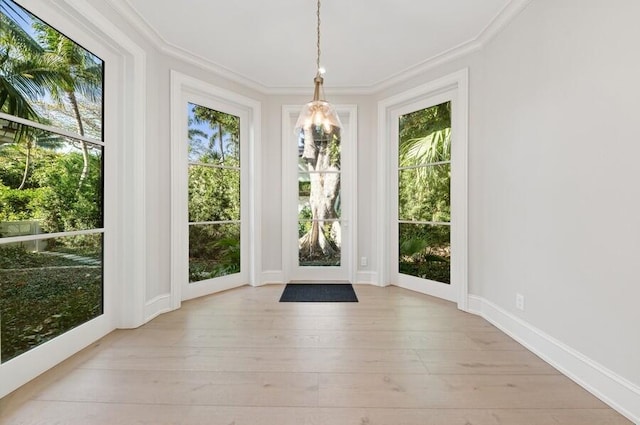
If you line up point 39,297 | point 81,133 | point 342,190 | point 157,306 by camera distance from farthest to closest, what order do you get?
point 342,190
point 157,306
point 81,133
point 39,297

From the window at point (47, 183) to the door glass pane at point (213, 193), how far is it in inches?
38.0

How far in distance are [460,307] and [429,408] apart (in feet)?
5.22

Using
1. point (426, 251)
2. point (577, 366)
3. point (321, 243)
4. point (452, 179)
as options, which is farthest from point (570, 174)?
point (321, 243)

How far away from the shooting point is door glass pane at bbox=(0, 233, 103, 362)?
1.63 metres

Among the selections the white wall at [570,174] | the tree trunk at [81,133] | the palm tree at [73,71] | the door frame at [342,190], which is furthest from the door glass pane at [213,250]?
the white wall at [570,174]

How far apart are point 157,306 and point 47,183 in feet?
4.45

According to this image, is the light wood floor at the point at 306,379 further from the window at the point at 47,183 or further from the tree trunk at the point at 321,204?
the tree trunk at the point at 321,204

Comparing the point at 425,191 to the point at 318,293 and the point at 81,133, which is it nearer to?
the point at 318,293

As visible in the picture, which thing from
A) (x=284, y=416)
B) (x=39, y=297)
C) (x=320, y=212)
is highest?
(x=320, y=212)

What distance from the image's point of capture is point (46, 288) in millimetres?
1854

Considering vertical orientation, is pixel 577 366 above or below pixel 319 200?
below

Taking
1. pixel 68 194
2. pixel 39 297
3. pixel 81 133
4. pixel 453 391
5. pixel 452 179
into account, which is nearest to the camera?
pixel 453 391

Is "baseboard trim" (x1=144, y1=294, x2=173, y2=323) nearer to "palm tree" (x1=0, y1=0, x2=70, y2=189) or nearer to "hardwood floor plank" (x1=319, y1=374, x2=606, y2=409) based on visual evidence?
"palm tree" (x1=0, y1=0, x2=70, y2=189)

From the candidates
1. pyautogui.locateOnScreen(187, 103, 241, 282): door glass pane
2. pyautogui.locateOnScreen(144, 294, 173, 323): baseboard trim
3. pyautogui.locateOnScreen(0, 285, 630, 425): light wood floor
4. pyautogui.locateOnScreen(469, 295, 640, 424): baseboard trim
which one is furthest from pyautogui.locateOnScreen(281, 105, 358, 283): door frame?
pyautogui.locateOnScreen(469, 295, 640, 424): baseboard trim
